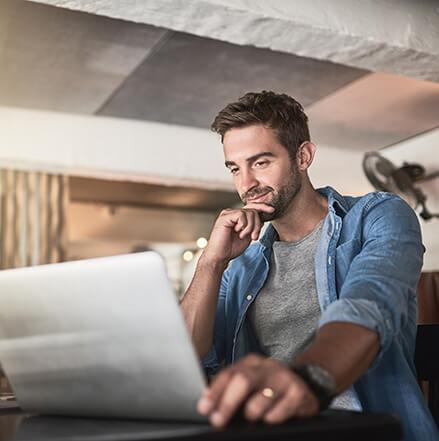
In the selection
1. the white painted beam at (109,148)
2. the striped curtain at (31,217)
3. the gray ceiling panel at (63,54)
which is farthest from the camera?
the striped curtain at (31,217)

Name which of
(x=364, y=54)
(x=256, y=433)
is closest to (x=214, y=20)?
(x=364, y=54)

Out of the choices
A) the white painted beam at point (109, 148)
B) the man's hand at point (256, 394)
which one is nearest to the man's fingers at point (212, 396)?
the man's hand at point (256, 394)

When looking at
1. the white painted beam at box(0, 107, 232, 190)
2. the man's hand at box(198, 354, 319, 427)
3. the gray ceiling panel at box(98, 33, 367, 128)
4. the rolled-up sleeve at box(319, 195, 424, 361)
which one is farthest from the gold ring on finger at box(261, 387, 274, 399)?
the white painted beam at box(0, 107, 232, 190)

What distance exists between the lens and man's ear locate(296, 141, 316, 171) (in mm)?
1841

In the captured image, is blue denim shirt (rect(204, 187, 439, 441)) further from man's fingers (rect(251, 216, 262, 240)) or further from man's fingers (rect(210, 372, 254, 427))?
man's fingers (rect(210, 372, 254, 427))

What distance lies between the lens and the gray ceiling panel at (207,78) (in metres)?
4.30

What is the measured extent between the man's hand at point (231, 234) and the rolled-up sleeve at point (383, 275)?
263mm

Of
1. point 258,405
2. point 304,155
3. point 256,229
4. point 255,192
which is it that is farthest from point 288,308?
point 258,405

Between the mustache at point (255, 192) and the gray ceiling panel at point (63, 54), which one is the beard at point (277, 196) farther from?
the gray ceiling panel at point (63, 54)

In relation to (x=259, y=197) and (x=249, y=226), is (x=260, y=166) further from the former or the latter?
(x=249, y=226)

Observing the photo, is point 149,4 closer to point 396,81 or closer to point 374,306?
point 374,306

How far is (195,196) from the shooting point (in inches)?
349

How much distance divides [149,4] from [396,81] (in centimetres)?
254

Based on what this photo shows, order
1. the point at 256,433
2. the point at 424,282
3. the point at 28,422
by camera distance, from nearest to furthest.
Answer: the point at 256,433 < the point at 28,422 < the point at 424,282
